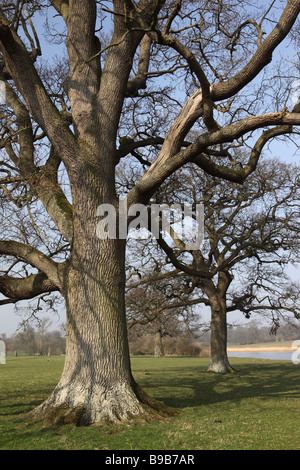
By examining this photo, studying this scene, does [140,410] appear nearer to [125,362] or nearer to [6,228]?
[125,362]

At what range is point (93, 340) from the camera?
738 centimetres

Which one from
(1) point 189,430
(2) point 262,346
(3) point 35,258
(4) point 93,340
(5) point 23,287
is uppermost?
(3) point 35,258

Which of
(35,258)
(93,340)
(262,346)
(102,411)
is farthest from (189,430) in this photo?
(262,346)

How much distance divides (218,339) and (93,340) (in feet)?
48.1

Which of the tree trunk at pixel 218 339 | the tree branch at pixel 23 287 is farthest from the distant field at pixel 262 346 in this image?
the tree branch at pixel 23 287

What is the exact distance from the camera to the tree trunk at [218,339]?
20641mm

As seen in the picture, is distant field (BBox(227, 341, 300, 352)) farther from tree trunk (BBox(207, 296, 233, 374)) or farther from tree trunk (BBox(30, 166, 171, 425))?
tree trunk (BBox(30, 166, 171, 425))

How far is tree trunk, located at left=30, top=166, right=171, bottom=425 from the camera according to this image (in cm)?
703

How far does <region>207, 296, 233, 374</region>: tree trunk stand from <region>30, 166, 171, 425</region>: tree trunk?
13.3 meters

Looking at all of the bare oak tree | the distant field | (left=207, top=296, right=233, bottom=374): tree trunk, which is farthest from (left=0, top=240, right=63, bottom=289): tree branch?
the distant field

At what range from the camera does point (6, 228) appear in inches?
337

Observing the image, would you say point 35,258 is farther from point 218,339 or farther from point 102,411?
point 218,339

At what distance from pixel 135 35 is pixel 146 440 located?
7797 millimetres
